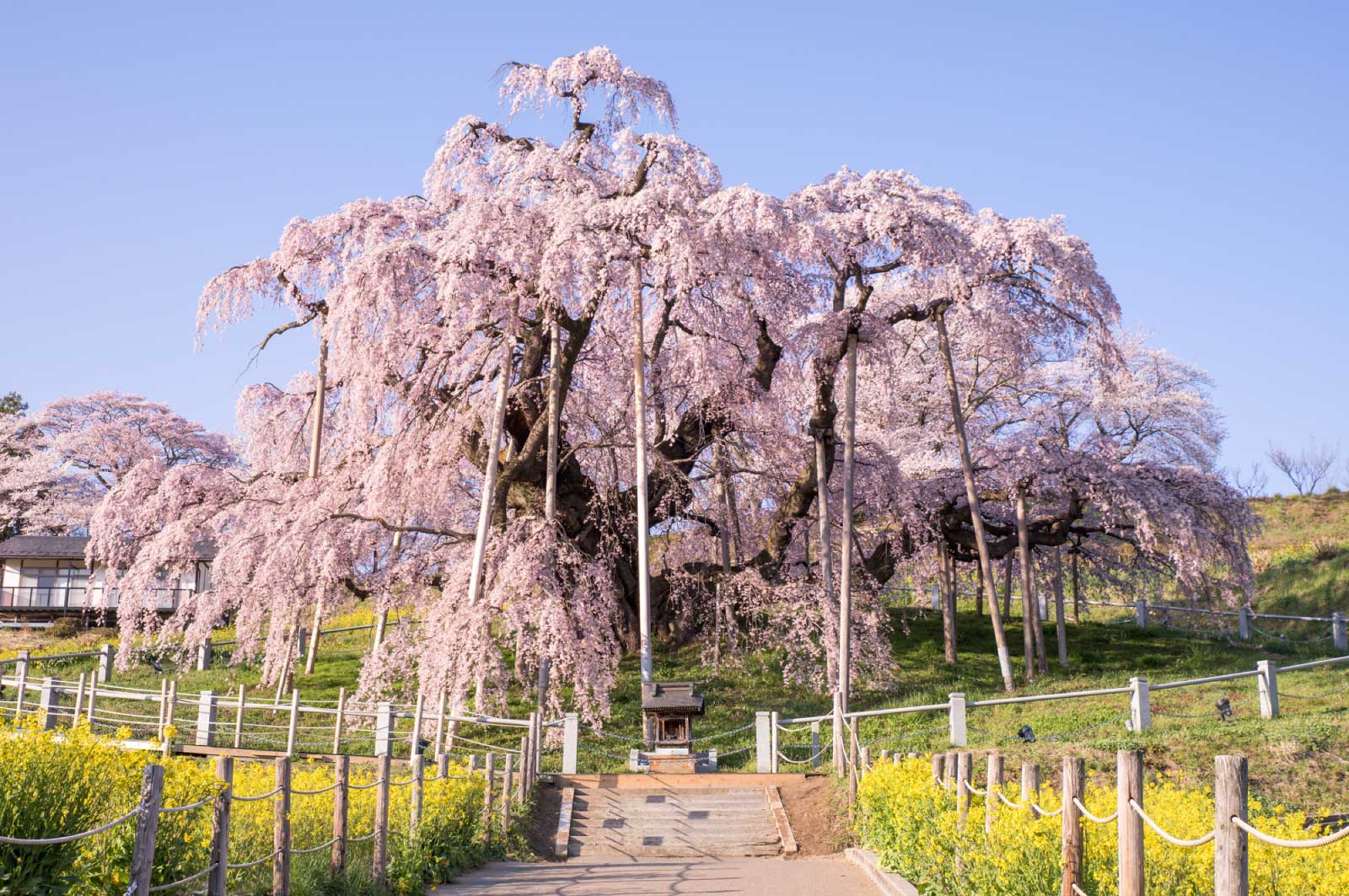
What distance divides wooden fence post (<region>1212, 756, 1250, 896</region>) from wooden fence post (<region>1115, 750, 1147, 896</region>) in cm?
103

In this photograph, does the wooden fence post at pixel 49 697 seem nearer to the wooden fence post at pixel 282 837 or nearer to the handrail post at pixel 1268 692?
the wooden fence post at pixel 282 837

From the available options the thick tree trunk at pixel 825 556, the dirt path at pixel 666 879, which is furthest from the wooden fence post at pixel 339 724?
the thick tree trunk at pixel 825 556

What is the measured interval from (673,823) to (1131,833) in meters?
10.9

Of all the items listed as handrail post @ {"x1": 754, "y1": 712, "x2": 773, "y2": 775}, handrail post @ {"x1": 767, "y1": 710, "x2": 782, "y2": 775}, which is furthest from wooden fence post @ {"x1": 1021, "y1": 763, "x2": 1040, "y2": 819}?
handrail post @ {"x1": 754, "y1": 712, "x2": 773, "y2": 775}

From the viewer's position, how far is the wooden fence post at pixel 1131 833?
6.55 meters

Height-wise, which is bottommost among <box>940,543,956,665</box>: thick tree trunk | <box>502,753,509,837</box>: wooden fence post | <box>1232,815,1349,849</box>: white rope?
<box>502,753,509,837</box>: wooden fence post

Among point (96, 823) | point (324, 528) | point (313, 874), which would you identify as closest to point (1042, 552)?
point (324, 528)

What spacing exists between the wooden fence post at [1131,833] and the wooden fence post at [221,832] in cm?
536

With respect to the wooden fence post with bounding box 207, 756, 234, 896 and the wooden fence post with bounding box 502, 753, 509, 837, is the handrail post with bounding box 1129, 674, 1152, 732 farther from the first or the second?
the wooden fence post with bounding box 207, 756, 234, 896

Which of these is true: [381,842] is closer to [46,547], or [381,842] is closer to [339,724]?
[339,724]

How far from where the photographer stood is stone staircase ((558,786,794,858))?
15.6 metres

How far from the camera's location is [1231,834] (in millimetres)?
5430

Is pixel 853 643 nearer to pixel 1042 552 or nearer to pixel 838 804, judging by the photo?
pixel 838 804

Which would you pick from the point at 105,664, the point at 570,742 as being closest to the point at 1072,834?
the point at 570,742
